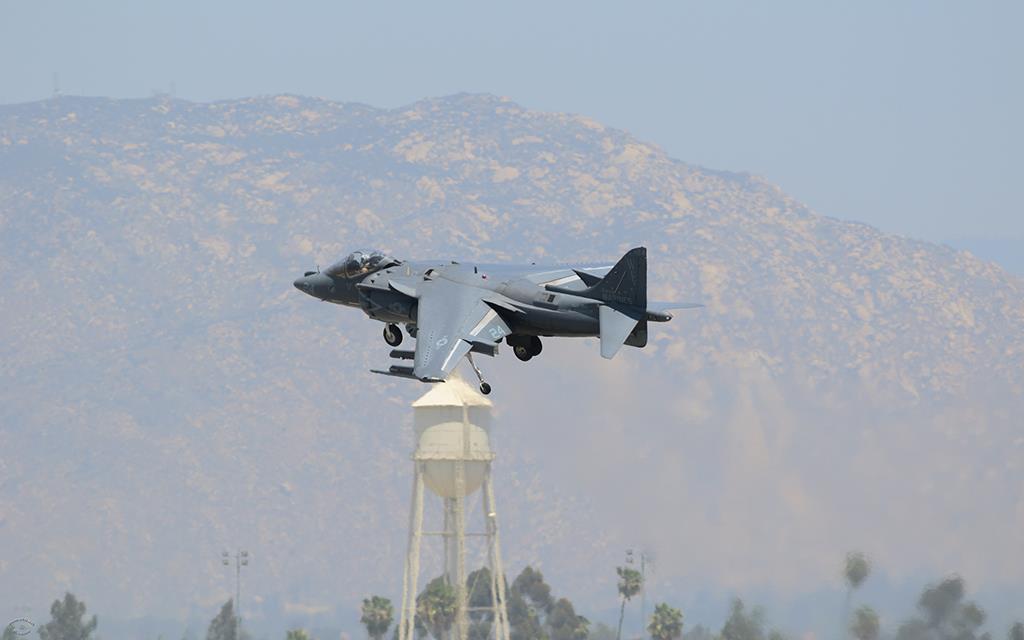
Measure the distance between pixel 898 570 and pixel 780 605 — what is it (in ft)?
47.8

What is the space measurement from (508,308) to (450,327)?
2.50 m

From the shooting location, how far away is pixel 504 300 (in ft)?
258

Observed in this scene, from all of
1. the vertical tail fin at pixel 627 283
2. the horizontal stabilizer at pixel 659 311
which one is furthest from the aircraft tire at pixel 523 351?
the horizontal stabilizer at pixel 659 311

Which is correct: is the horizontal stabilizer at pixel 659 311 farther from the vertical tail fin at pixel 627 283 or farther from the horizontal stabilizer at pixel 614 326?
the horizontal stabilizer at pixel 614 326

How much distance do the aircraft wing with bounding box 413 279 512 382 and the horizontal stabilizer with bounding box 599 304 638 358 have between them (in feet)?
11.8

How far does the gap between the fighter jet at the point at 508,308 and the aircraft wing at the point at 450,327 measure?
0.11ft

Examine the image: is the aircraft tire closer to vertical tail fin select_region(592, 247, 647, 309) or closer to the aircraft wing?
the aircraft wing

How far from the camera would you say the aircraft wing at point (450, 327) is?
75.2 metres

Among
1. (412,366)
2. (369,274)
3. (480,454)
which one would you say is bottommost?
(412,366)

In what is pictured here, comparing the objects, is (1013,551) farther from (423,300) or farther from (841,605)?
(423,300)

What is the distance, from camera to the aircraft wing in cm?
7525

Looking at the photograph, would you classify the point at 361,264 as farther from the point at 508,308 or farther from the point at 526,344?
the point at 508,308

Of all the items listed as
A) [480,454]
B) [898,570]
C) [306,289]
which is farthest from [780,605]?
[306,289]

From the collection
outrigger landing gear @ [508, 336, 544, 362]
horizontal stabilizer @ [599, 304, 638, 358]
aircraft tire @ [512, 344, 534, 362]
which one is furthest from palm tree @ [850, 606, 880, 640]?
horizontal stabilizer @ [599, 304, 638, 358]
